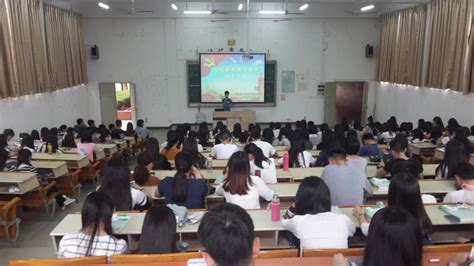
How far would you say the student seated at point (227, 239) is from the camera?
1.52 meters

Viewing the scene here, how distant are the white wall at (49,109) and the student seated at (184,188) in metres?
5.88

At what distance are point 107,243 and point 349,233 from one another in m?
1.91

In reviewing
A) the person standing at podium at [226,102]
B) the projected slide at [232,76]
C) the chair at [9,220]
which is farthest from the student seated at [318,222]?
the projected slide at [232,76]

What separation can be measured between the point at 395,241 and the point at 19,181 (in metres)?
4.53

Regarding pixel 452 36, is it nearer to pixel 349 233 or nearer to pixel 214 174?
pixel 214 174

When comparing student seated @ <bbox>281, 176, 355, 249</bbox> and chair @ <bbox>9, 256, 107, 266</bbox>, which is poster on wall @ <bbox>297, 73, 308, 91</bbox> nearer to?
student seated @ <bbox>281, 176, 355, 249</bbox>

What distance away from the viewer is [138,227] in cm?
338

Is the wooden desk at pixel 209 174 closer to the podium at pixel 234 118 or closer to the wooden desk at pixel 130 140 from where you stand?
the wooden desk at pixel 130 140

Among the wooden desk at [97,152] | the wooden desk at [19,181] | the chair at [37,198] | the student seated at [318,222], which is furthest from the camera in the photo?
the wooden desk at [97,152]

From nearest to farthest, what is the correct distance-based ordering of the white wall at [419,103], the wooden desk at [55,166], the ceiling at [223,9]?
the wooden desk at [55,166] → the white wall at [419,103] → the ceiling at [223,9]

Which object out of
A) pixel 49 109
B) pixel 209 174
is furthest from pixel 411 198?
pixel 49 109

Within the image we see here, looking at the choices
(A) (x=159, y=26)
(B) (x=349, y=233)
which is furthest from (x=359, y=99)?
(B) (x=349, y=233)

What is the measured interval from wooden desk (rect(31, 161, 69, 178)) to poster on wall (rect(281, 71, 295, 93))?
8864 millimetres

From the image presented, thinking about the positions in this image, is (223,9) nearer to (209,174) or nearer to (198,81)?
(198,81)
